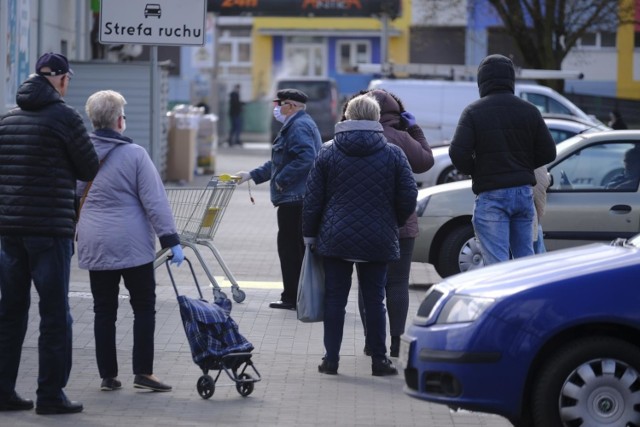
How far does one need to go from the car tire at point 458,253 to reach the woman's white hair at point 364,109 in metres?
4.24

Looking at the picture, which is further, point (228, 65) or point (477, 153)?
point (228, 65)

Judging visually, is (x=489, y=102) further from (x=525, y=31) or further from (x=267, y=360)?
(x=525, y=31)

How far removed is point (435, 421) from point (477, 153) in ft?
7.06

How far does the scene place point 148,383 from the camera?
25.4ft

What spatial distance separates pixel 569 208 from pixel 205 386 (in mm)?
5482

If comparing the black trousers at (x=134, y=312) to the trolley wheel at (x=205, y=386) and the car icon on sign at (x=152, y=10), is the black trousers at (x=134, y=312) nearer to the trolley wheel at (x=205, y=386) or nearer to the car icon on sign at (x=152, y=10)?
the trolley wheel at (x=205, y=386)

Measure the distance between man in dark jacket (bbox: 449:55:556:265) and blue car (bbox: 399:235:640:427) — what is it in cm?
243

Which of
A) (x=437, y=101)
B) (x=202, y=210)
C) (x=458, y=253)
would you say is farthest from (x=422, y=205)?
(x=437, y=101)

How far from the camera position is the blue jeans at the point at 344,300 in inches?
327

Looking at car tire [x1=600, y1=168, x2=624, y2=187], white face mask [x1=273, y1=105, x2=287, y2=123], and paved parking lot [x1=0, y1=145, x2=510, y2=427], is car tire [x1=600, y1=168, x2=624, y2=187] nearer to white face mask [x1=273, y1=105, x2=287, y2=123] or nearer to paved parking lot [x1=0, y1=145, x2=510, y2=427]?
paved parking lot [x1=0, y1=145, x2=510, y2=427]

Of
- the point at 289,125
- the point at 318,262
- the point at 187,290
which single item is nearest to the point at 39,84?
the point at 318,262

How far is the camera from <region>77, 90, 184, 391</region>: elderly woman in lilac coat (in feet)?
24.7

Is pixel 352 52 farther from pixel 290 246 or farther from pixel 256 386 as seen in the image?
pixel 256 386

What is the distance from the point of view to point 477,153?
867cm
